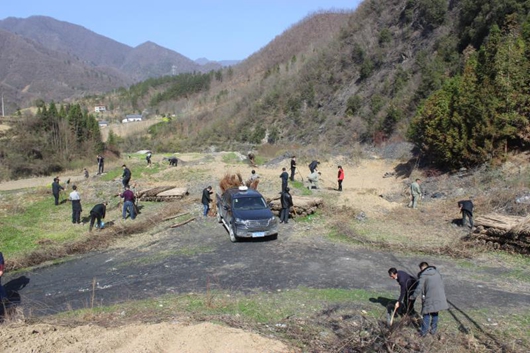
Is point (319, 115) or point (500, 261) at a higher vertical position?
point (319, 115)

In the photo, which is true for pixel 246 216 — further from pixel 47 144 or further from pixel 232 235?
pixel 47 144

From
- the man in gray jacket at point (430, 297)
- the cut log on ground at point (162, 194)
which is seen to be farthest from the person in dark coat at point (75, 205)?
the man in gray jacket at point (430, 297)

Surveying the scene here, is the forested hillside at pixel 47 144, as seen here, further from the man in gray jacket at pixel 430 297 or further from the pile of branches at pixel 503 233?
the man in gray jacket at pixel 430 297

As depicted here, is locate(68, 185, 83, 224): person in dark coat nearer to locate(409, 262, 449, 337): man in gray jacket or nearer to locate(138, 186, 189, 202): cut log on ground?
locate(138, 186, 189, 202): cut log on ground

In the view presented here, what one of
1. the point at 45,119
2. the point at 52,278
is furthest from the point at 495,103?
the point at 45,119

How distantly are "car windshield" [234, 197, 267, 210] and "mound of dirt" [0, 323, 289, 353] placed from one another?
7.87 m

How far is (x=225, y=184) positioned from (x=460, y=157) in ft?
41.9

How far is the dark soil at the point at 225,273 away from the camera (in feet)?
35.7

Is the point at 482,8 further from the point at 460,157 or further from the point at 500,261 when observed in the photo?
the point at 500,261

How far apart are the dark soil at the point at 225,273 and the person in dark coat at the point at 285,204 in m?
1.35

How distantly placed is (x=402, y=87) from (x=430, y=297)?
3708 centimetres

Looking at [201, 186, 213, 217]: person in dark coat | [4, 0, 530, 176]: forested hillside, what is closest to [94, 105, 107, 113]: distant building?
[4, 0, 530, 176]: forested hillside

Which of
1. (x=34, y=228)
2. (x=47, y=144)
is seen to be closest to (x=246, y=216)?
(x=34, y=228)

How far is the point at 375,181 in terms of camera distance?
2902cm
